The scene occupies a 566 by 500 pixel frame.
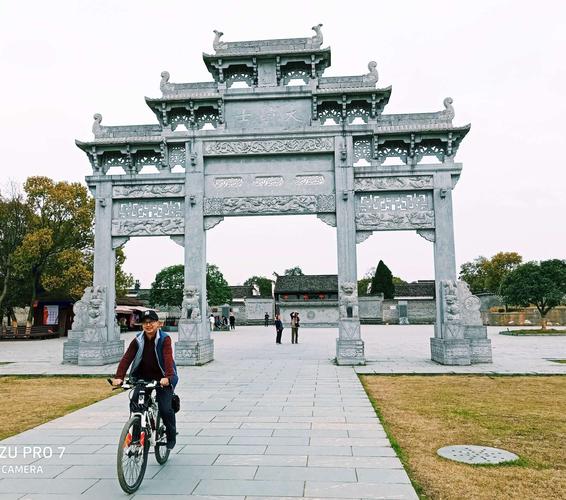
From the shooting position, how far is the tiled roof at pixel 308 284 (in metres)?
46.1

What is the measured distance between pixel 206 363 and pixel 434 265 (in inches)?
278

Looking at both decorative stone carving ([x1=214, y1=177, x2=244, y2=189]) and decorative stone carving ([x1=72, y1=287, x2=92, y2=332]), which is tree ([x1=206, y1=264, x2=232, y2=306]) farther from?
decorative stone carving ([x1=214, y1=177, x2=244, y2=189])

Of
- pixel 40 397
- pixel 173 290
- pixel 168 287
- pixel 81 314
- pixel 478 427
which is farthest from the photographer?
pixel 168 287

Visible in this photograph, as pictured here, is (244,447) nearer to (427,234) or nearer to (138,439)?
(138,439)

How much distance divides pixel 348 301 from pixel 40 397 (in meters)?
7.65

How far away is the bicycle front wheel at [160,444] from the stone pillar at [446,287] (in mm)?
9509

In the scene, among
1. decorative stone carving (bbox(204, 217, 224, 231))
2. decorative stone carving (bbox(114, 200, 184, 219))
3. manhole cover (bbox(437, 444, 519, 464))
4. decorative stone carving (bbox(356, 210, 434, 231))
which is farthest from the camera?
decorative stone carving (bbox(114, 200, 184, 219))

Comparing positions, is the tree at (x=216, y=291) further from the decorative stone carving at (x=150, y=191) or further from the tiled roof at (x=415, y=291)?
the decorative stone carving at (x=150, y=191)

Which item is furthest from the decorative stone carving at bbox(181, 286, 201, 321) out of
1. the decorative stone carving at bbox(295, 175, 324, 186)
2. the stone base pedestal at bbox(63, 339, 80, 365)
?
the decorative stone carving at bbox(295, 175, 324, 186)

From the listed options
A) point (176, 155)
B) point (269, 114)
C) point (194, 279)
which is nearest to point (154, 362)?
point (194, 279)

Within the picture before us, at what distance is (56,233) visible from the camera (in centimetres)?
2694

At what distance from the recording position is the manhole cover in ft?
15.9

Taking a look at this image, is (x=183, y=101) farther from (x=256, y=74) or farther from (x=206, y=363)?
(x=206, y=363)

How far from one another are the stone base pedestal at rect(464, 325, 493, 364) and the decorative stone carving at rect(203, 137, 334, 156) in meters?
6.42
